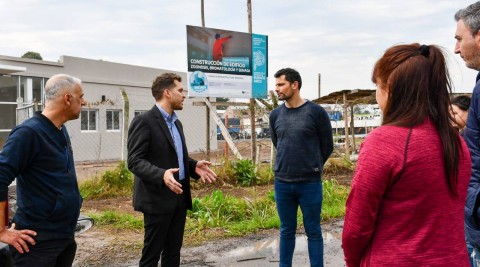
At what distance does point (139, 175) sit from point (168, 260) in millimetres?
886

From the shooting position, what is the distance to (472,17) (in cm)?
238

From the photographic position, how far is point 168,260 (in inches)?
160

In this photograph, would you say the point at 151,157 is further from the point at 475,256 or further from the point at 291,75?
the point at 475,256

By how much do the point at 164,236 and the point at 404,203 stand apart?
2.47 meters

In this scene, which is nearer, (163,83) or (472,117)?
Answer: (472,117)

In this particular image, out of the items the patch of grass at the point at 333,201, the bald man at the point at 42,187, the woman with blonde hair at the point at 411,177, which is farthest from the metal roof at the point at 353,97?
the woman with blonde hair at the point at 411,177

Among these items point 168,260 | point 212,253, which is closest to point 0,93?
point 212,253

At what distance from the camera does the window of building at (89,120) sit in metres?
22.4

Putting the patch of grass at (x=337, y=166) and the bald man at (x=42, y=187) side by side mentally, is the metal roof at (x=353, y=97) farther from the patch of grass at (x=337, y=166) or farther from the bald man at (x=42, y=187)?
the bald man at (x=42, y=187)

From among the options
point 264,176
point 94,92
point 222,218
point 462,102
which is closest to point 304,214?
point 462,102

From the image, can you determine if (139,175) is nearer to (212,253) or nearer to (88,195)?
(212,253)

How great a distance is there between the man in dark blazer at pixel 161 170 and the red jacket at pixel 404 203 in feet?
6.33

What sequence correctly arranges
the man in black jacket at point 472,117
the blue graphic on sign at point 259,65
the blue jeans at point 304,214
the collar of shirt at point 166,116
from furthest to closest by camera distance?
the blue graphic on sign at point 259,65, the blue jeans at point 304,214, the collar of shirt at point 166,116, the man in black jacket at point 472,117

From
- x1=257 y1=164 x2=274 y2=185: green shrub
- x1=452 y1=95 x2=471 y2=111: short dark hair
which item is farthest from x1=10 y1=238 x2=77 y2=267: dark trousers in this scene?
x1=257 y1=164 x2=274 y2=185: green shrub
